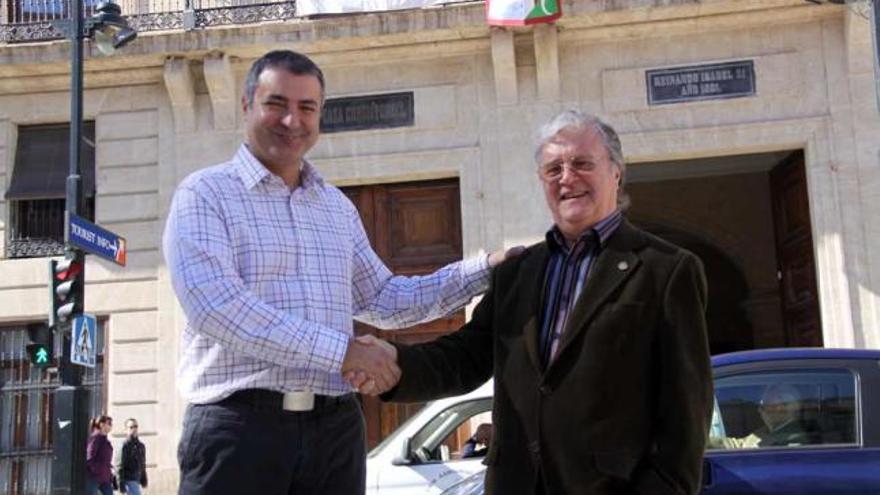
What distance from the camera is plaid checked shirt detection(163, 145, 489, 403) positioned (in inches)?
109

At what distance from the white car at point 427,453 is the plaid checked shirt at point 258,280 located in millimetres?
3624

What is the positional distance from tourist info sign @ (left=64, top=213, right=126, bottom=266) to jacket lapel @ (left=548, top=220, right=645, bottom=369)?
9305 mm

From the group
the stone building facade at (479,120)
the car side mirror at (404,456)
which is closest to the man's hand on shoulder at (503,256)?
the car side mirror at (404,456)

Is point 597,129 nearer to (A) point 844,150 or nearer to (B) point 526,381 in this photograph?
(B) point 526,381

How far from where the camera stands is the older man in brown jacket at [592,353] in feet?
8.52

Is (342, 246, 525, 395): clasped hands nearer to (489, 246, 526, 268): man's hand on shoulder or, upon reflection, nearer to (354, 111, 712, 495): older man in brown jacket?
(354, 111, 712, 495): older man in brown jacket

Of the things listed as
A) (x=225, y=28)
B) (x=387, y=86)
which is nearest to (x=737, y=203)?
(x=387, y=86)

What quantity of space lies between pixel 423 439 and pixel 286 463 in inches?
164

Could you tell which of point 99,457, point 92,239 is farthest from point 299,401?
point 99,457

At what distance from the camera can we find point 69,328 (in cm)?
1136

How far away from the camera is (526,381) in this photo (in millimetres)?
2779

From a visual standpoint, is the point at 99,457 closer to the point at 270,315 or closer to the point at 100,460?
the point at 100,460

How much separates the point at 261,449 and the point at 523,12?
10.9m

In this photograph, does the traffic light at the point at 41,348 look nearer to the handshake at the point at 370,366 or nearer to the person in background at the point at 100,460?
the person in background at the point at 100,460
